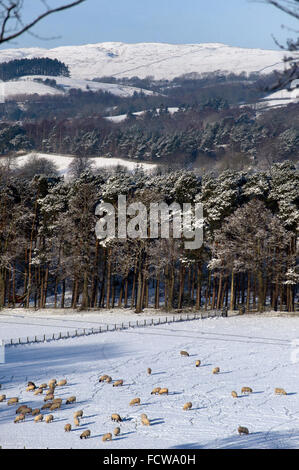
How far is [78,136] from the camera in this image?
599 ft

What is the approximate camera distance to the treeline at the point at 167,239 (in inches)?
1863

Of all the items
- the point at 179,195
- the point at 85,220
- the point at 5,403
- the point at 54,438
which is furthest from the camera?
the point at 179,195

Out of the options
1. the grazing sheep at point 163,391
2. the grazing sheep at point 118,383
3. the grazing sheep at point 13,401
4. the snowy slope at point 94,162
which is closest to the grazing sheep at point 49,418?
the grazing sheep at point 13,401

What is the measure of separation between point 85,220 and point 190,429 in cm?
3285

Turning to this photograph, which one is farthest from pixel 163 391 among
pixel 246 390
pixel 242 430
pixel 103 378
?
pixel 242 430

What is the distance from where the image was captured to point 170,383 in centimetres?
2833

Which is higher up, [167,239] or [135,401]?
[167,239]

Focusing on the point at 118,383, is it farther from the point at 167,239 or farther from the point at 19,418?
the point at 167,239

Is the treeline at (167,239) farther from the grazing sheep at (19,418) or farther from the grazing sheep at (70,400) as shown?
the grazing sheep at (19,418)

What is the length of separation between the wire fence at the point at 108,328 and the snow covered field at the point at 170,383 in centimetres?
93

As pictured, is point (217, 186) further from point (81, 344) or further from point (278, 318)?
point (81, 344)

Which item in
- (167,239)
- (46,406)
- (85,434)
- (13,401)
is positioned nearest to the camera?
(85,434)

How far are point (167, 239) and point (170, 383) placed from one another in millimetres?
23332
